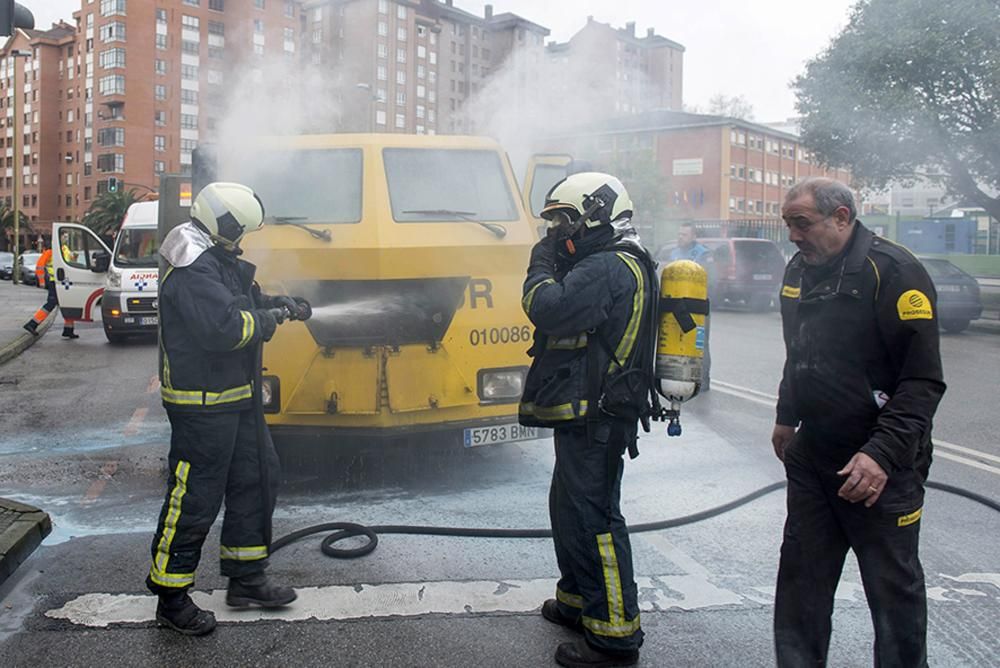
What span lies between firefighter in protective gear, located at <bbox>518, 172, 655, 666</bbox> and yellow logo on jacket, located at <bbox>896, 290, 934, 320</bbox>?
103 centimetres

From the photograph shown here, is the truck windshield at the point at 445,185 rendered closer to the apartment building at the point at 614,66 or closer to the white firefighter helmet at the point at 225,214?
the white firefighter helmet at the point at 225,214

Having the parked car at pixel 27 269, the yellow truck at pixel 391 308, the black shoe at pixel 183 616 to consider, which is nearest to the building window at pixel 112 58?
the parked car at pixel 27 269

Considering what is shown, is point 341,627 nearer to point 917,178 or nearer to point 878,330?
point 878,330

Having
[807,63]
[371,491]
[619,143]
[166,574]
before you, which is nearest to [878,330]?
[166,574]

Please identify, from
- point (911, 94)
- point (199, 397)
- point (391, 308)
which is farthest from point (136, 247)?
point (911, 94)

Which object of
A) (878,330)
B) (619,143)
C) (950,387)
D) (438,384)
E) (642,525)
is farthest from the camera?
(619,143)

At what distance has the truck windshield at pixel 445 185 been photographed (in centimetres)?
630

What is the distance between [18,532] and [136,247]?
12.3m

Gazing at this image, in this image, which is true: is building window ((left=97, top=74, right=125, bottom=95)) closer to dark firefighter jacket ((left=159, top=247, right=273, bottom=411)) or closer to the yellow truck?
the yellow truck

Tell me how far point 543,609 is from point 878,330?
6.18 ft

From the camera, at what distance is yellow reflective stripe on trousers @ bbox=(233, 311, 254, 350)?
3.88 m

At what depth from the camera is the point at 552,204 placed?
370cm

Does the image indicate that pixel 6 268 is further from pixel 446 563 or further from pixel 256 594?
pixel 256 594

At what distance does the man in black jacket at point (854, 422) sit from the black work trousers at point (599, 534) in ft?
1.92
